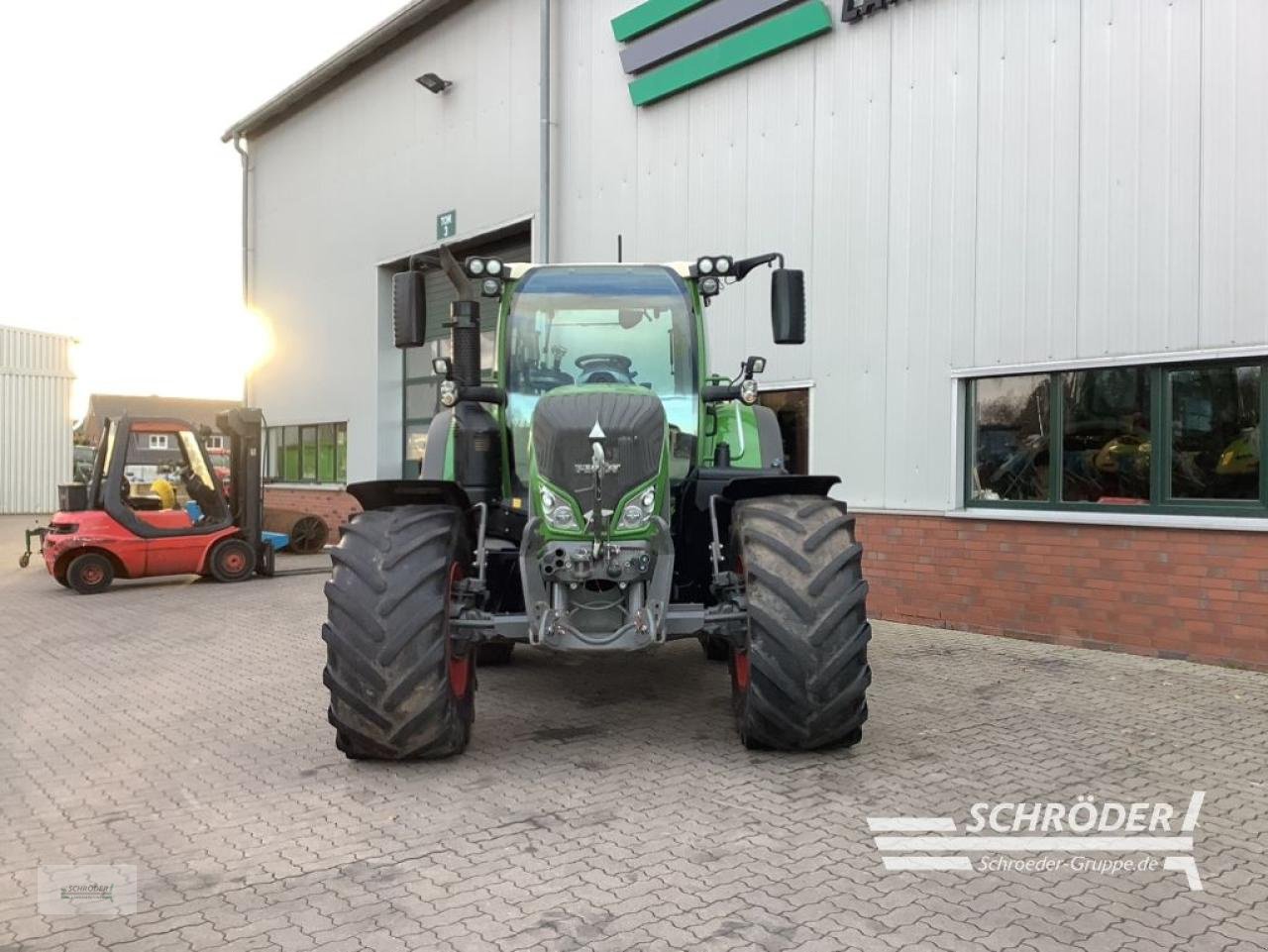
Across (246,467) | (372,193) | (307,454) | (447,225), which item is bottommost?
(246,467)

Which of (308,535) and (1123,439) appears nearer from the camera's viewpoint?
(1123,439)

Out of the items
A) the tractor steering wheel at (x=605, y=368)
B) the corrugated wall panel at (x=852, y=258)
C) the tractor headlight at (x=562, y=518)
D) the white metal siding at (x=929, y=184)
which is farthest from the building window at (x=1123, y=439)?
the tractor headlight at (x=562, y=518)

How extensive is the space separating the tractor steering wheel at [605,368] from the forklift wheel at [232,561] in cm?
844

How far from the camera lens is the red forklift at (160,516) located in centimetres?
1171

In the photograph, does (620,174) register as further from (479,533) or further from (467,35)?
(479,533)

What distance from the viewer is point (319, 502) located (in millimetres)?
18625

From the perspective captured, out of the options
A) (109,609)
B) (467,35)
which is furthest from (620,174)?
(109,609)

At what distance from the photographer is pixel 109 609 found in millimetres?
10523

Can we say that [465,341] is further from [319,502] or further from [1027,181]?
[319,502]

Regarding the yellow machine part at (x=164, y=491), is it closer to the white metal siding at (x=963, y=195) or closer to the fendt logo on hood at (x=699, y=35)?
the white metal siding at (x=963, y=195)

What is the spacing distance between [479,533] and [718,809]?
1901mm

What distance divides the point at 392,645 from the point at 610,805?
121 cm

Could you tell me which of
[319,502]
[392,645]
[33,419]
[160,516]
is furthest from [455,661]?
[33,419]

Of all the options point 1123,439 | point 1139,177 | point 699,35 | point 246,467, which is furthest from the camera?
point 246,467
